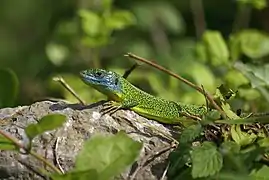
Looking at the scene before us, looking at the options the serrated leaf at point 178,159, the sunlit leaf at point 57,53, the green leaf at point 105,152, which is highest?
the green leaf at point 105,152

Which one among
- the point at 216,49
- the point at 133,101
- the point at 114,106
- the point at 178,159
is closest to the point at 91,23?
the point at 216,49

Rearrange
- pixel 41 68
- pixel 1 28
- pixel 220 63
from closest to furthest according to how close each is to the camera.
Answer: pixel 220 63 → pixel 41 68 → pixel 1 28

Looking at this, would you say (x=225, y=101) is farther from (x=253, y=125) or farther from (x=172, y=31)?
(x=172, y=31)

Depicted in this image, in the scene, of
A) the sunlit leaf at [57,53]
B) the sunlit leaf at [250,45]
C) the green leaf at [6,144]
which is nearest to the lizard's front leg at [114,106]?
the green leaf at [6,144]

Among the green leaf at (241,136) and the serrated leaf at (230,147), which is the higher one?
the serrated leaf at (230,147)


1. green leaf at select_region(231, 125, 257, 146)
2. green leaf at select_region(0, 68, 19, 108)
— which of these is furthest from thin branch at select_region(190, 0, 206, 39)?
green leaf at select_region(231, 125, 257, 146)

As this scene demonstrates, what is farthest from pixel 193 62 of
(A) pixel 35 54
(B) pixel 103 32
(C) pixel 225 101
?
(A) pixel 35 54

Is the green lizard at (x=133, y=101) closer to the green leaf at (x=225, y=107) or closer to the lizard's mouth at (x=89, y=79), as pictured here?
the lizard's mouth at (x=89, y=79)
